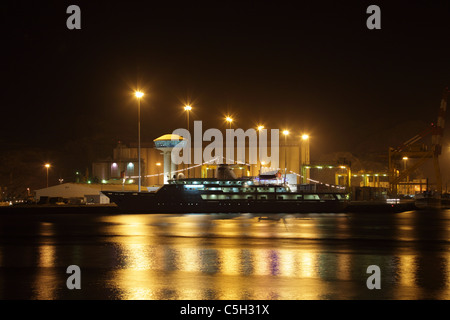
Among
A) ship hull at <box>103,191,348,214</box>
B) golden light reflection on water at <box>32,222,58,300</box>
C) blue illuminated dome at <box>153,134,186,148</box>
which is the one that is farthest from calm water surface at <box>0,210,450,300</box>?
blue illuminated dome at <box>153,134,186,148</box>

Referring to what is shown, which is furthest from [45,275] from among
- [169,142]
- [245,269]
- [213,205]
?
[169,142]

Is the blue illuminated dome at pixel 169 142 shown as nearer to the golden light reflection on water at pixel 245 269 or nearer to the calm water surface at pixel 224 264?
the calm water surface at pixel 224 264

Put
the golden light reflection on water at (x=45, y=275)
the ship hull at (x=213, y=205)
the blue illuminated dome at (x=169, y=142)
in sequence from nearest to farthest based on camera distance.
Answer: the golden light reflection on water at (x=45, y=275), the ship hull at (x=213, y=205), the blue illuminated dome at (x=169, y=142)

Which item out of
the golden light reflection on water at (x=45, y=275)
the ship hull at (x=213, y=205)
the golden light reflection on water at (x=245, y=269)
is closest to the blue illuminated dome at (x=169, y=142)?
the ship hull at (x=213, y=205)

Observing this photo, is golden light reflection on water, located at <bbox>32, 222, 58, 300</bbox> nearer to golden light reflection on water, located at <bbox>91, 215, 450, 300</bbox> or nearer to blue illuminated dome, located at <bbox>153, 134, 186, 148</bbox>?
golden light reflection on water, located at <bbox>91, 215, 450, 300</bbox>

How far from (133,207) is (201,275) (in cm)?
3923

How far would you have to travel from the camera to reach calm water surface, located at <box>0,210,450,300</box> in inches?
461

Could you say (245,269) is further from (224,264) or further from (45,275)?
(45,275)

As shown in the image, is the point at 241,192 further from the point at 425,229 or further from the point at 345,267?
the point at 345,267

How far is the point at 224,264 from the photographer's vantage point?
51.4 ft

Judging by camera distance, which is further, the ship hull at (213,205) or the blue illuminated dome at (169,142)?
the blue illuminated dome at (169,142)

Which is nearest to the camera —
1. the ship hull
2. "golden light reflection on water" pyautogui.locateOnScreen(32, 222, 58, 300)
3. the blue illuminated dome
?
"golden light reflection on water" pyautogui.locateOnScreen(32, 222, 58, 300)

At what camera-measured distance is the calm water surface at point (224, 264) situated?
11711 millimetres

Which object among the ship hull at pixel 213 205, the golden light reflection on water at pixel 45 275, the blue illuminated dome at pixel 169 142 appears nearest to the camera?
the golden light reflection on water at pixel 45 275
